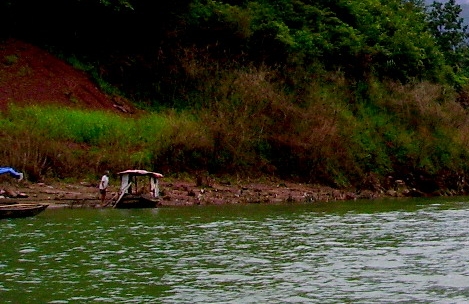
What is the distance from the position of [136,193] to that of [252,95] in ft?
48.7

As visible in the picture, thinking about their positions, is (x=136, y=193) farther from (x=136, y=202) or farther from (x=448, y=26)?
(x=448, y=26)

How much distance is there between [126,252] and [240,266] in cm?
406

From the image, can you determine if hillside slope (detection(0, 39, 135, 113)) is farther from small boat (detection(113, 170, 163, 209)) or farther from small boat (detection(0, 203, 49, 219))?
small boat (detection(0, 203, 49, 219))

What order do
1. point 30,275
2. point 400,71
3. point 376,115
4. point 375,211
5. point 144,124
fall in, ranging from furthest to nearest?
1. point 400,71
2. point 376,115
3. point 144,124
4. point 375,211
5. point 30,275

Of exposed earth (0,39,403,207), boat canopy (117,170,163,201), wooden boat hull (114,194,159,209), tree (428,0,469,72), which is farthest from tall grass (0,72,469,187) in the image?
tree (428,0,469,72)

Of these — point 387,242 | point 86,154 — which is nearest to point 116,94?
point 86,154

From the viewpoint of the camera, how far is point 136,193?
4041 centimetres

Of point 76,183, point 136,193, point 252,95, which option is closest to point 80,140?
point 76,183

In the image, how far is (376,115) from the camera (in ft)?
196

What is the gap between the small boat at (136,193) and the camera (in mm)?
39125

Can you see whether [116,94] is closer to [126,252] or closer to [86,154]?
[86,154]

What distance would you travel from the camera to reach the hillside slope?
161ft

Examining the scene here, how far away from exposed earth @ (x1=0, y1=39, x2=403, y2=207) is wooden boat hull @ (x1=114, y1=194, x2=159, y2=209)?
1153 millimetres

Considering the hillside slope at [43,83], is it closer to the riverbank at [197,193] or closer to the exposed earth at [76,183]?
the exposed earth at [76,183]
